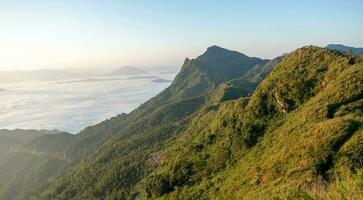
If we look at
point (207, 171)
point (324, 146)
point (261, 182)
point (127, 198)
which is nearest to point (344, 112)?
point (324, 146)

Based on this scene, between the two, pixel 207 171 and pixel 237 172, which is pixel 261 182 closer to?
pixel 237 172

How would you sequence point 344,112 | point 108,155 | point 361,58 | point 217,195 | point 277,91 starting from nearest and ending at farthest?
point 344,112 → point 217,195 → point 361,58 → point 277,91 → point 108,155

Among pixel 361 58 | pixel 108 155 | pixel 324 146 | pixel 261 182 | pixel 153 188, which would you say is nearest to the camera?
pixel 324 146

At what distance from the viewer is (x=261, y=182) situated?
5200cm

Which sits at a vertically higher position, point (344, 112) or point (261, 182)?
point (344, 112)

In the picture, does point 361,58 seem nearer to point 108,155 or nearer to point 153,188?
point 153,188

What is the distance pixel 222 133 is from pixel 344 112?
37989mm

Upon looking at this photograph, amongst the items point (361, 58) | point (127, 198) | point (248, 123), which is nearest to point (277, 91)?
point (248, 123)

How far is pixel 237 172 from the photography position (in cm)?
6481

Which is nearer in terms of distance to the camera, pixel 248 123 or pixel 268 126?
pixel 268 126

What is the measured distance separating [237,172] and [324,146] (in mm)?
21086

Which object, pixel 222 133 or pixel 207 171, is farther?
pixel 222 133

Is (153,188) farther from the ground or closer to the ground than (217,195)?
closer to the ground

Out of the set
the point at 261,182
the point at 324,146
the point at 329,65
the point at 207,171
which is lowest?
the point at 207,171
